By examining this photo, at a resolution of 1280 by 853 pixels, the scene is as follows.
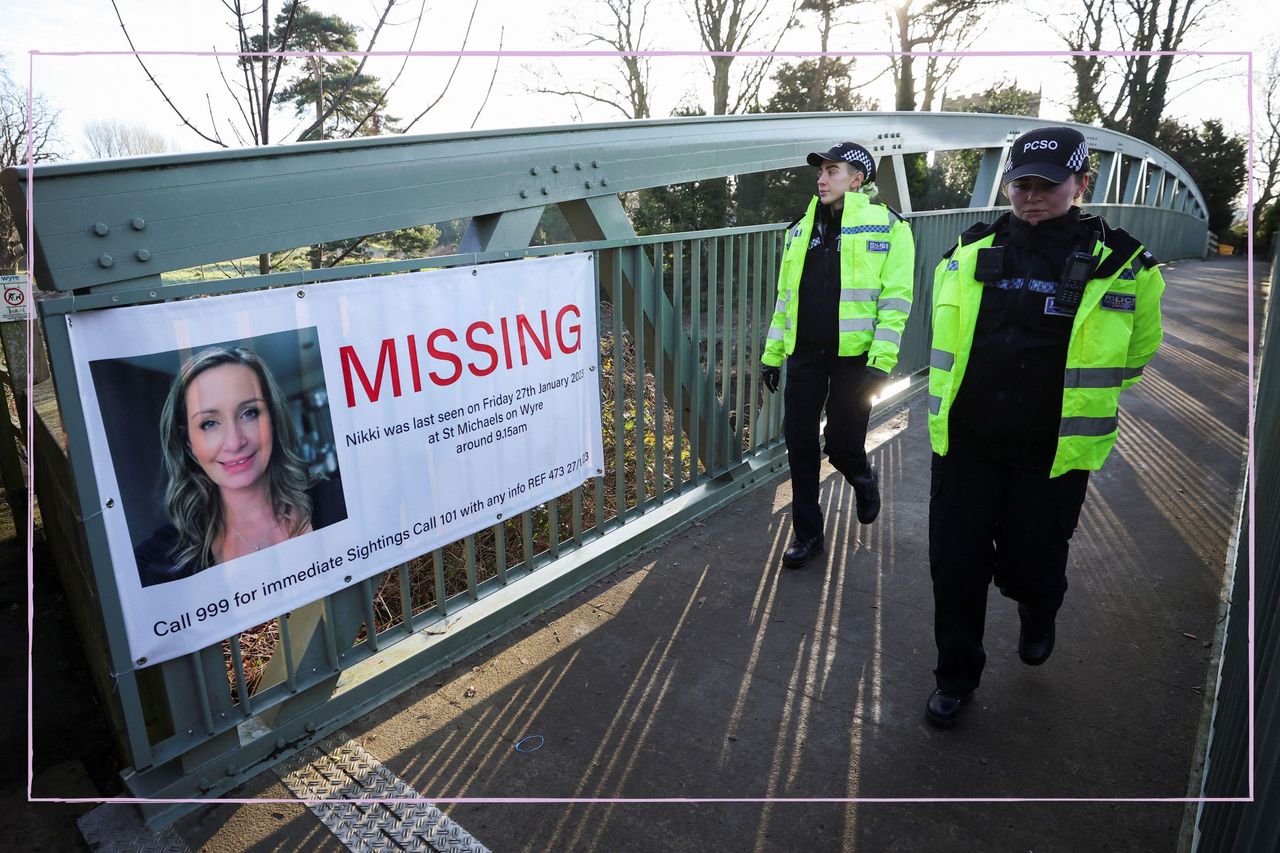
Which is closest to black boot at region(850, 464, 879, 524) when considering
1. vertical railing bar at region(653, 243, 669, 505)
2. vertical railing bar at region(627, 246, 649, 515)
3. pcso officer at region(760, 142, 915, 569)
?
pcso officer at region(760, 142, 915, 569)

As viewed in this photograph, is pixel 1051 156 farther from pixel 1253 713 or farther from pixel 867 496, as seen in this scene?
pixel 867 496

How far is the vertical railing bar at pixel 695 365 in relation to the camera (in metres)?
4.41

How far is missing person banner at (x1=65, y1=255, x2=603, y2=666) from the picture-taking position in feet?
7.86

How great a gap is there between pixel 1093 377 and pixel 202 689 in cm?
306

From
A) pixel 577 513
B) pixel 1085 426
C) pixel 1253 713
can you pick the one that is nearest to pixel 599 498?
pixel 577 513

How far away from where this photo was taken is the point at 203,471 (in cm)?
256

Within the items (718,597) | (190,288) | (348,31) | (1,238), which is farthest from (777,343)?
(1,238)

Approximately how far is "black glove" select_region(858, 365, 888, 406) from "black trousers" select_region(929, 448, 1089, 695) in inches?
36.9

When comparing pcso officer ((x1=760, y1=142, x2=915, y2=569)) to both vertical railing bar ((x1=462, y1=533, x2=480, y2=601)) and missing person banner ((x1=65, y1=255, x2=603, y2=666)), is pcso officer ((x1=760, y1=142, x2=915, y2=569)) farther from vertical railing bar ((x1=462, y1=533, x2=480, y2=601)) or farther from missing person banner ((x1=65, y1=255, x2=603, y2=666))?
vertical railing bar ((x1=462, y1=533, x2=480, y2=601))

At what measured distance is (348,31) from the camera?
688 centimetres

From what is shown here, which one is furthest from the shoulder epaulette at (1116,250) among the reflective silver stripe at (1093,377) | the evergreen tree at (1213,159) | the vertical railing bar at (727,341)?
the evergreen tree at (1213,159)

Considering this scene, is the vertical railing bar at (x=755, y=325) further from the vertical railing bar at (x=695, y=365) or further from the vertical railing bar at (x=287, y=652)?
the vertical railing bar at (x=287, y=652)

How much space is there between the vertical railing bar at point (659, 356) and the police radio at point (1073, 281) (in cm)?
201

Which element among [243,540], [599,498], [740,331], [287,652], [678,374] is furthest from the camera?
[740,331]
